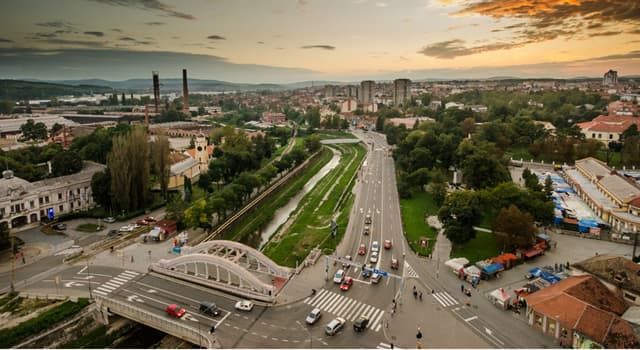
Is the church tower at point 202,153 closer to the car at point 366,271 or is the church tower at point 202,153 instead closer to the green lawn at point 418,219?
the green lawn at point 418,219

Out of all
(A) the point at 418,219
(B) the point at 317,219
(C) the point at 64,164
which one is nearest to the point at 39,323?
(B) the point at 317,219

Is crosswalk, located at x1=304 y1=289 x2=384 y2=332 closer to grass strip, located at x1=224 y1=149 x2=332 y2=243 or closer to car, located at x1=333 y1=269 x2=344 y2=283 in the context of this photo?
car, located at x1=333 y1=269 x2=344 y2=283

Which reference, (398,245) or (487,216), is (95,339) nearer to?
(398,245)

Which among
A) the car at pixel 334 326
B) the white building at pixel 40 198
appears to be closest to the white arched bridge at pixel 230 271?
the car at pixel 334 326

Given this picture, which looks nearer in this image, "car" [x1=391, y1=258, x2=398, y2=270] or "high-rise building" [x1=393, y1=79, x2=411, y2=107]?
"car" [x1=391, y1=258, x2=398, y2=270]

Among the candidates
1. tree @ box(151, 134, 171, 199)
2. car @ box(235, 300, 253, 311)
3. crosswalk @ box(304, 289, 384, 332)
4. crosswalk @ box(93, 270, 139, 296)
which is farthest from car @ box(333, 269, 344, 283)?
tree @ box(151, 134, 171, 199)

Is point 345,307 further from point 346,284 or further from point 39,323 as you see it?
point 39,323

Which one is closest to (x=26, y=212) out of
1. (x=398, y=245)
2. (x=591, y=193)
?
(x=398, y=245)
